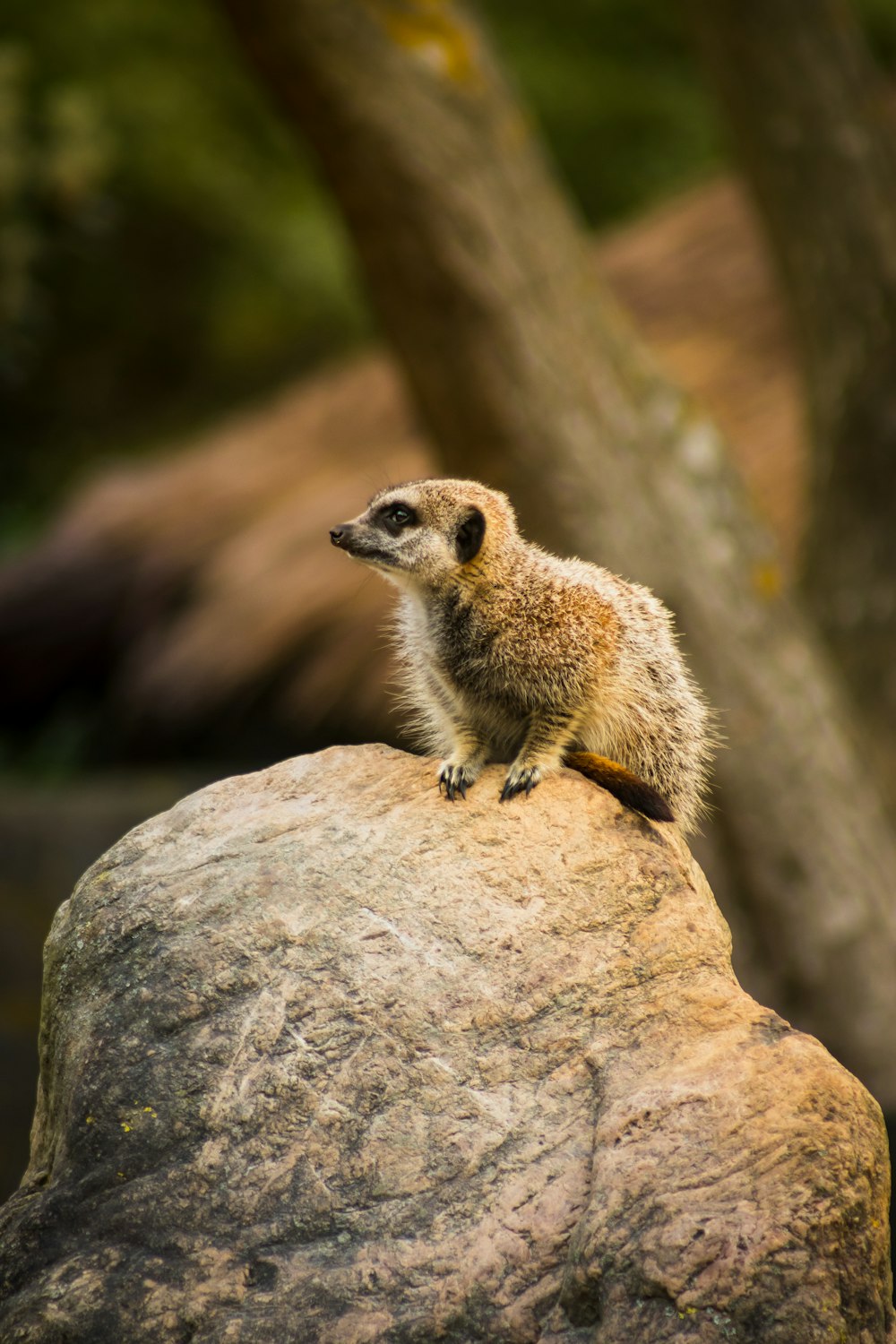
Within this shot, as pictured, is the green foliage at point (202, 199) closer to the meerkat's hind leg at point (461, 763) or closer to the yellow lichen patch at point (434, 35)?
the yellow lichen patch at point (434, 35)

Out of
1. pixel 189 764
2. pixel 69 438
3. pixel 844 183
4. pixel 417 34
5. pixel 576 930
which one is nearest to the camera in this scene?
pixel 576 930

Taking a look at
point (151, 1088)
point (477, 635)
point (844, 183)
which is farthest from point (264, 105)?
point (151, 1088)

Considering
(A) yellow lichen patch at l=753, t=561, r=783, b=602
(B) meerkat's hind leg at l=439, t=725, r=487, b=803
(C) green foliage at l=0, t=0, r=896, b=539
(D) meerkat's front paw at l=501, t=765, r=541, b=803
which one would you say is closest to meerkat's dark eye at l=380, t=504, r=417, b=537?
(B) meerkat's hind leg at l=439, t=725, r=487, b=803

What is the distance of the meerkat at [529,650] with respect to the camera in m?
2.47

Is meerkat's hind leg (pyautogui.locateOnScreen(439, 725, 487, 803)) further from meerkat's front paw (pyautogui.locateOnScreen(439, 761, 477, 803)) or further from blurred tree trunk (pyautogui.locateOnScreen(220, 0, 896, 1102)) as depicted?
blurred tree trunk (pyautogui.locateOnScreen(220, 0, 896, 1102))

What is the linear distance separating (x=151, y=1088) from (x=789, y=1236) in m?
0.95

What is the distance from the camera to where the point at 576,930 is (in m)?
2.21

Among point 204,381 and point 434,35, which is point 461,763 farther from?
point 204,381

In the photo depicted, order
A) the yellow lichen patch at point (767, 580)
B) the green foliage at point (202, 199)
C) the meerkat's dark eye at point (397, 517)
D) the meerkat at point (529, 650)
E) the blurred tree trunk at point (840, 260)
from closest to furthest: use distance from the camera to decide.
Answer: the meerkat at point (529, 650) → the meerkat's dark eye at point (397, 517) → the yellow lichen patch at point (767, 580) → the blurred tree trunk at point (840, 260) → the green foliage at point (202, 199)

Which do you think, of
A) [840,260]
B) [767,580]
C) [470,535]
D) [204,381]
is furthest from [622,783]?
[204,381]

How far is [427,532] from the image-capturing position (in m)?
2.56

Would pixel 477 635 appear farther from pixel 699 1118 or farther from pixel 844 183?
pixel 844 183

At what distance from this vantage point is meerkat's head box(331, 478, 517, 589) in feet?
8.37

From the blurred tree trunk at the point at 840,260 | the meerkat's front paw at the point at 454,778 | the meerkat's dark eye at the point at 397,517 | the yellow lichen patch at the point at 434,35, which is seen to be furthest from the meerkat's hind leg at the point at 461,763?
the blurred tree trunk at the point at 840,260
